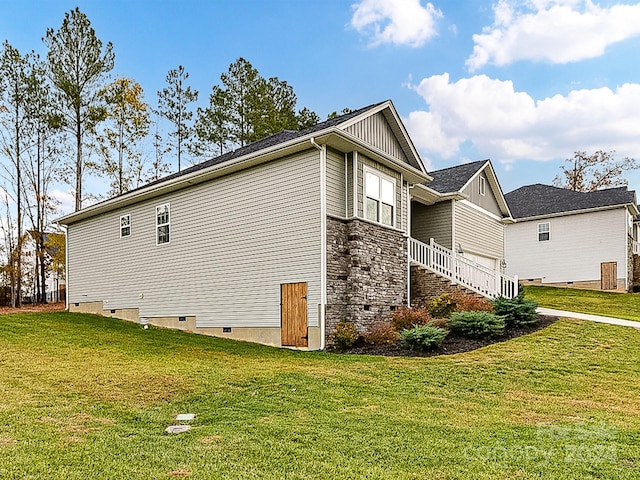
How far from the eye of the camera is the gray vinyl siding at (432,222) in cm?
1819

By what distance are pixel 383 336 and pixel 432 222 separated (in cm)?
813

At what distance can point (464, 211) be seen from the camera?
1884 centimetres

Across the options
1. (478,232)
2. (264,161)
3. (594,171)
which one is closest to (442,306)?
(264,161)

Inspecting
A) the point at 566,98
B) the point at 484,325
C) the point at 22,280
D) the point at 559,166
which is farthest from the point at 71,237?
the point at 559,166

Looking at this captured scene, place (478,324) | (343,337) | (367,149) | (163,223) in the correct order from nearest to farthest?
(478,324) < (343,337) < (367,149) < (163,223)

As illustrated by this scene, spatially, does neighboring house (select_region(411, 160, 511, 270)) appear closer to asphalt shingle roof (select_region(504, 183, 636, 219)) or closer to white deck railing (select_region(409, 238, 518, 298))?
white deck railing (select_region(409, 238, 518, 298))

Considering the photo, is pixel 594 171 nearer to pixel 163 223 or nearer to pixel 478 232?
pixel 478 232

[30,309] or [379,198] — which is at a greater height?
[379,198]

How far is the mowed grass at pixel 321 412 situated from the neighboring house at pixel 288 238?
161 centimetres

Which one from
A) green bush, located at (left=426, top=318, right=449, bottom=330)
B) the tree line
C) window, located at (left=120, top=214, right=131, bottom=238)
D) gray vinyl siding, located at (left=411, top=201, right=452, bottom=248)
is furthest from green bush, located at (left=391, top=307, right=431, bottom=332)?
the tree line

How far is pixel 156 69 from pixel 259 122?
6.18 metres

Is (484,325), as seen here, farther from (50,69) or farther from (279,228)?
(50,69)

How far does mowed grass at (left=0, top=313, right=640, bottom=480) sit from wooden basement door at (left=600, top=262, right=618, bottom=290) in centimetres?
1582

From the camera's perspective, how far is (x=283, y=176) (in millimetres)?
12406
